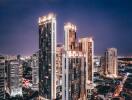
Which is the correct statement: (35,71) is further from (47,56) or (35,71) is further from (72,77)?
(72,77)

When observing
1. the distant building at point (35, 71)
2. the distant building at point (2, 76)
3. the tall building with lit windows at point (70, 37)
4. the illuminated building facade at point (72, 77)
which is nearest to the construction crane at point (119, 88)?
the illuminated building facade at point (72, 77)

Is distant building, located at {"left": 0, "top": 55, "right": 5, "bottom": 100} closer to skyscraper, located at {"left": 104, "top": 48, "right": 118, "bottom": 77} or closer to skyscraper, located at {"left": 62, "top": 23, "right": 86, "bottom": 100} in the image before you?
skyscraper, located at {"left": 62, "top": 23, "right": 86, "bottom": 100}

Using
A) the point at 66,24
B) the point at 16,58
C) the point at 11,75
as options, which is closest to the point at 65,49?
the point at 66,24

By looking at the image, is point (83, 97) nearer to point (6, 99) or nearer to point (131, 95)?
point (131, 95)

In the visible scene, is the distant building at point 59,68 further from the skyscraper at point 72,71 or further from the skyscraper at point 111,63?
the skyscraper at point 111,63

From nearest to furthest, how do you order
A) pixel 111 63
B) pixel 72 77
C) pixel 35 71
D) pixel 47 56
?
pixel 72 77 < pixel 111 63 < pixel 35 71 < pixel 47 56

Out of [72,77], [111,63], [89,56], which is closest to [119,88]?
[111,63]
